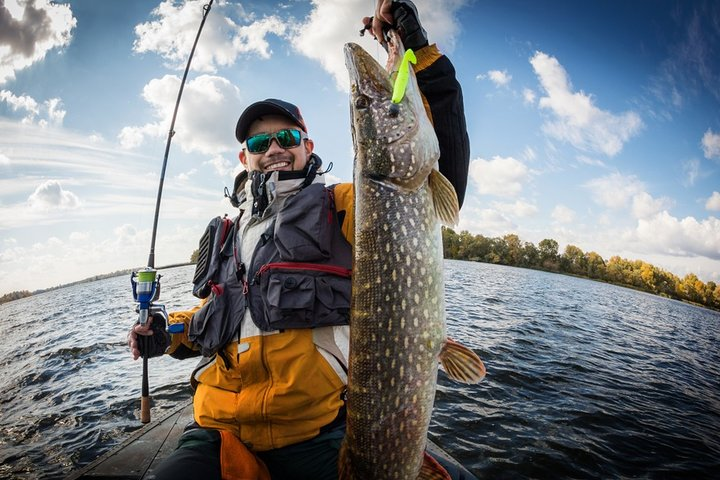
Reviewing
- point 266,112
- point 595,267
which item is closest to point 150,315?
point 266,112

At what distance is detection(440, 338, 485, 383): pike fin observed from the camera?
192 centimetres

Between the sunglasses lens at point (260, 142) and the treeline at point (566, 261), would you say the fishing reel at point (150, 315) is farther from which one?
the treeline at point (566, 261)

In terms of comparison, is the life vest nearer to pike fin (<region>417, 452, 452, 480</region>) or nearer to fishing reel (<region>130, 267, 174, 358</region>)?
fishing reel (<region>130, 267, 174, 358</region>)

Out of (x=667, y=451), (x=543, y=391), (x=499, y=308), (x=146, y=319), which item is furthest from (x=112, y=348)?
(x=499, y=308)

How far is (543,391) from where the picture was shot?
7453mm

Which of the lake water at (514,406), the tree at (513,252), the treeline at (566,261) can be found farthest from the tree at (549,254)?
the lake water at (514,406)

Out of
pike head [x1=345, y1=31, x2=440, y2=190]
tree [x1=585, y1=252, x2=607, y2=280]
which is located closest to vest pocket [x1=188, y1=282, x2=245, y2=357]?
pike head [x1=345, y1=31, x2=440, y2=190]

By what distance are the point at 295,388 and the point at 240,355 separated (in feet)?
1.48

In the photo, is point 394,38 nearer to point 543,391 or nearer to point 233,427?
point 233,427

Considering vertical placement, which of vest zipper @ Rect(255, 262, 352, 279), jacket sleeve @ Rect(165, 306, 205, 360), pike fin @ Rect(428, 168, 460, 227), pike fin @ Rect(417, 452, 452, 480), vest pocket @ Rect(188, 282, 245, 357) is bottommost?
pike fin @ Rect(417, 452, 452, 480)

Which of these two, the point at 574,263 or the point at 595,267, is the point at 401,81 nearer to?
the point at 595,267

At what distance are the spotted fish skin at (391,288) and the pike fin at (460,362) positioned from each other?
2.3 inches

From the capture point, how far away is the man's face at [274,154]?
3.04 m

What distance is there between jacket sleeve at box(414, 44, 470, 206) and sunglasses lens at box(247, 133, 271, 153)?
1418 millimetres
